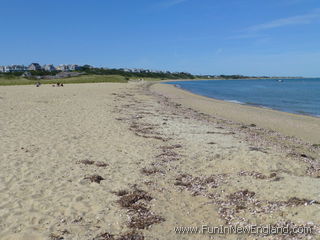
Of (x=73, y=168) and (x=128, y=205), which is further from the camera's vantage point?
(x=73, y=168)

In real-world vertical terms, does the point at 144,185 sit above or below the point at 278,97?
below

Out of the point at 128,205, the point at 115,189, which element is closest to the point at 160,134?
the point at 115,189

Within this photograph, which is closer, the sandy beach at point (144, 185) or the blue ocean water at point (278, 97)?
the sandy beach at point (144, 185)

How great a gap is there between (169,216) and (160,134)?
8.24 m

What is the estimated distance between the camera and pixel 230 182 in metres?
8.20

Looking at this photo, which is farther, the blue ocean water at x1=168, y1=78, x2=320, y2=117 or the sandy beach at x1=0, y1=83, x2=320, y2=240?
the blue ocean water at x1=168, y1=78, x2=320, y2=117

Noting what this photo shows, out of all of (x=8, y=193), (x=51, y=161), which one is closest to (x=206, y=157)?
(x=51, y=161)

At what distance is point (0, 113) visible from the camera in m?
19.5

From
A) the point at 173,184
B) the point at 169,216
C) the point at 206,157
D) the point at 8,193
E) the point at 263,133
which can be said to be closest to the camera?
the point at 169,216

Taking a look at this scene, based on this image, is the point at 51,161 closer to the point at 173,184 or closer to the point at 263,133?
the point at 173,184

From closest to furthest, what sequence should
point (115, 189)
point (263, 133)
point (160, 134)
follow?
A: point (115, 189)
point (160, 134)
point (263, 133)

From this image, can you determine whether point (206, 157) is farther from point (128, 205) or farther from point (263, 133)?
point (263, 133)

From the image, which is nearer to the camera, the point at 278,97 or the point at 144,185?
the point at 144,185

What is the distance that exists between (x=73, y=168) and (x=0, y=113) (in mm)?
13236
